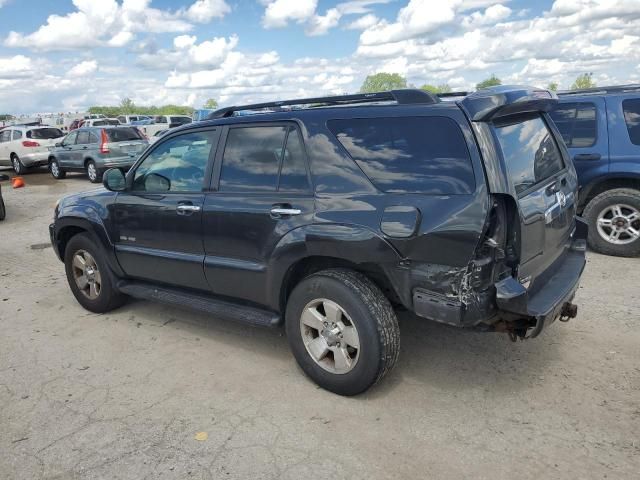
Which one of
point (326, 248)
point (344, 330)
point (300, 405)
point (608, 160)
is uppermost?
point (608, 160)

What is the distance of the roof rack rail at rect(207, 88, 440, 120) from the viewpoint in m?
3.19

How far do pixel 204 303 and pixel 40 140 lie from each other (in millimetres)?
17589

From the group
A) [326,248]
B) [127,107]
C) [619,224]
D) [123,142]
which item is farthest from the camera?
[127,107]

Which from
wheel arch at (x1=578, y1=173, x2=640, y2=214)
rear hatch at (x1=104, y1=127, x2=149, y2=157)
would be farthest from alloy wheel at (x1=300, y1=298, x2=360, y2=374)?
rear hatch at (x1=104, y1=127, x2=149, y2=157)

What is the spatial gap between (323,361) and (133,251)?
6.76 ft

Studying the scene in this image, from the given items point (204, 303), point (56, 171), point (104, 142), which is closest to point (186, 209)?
point (204, 303)

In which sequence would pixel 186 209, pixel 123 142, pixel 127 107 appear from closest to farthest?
pixel 186 209 → pixel 123 142 → pixel 127 107

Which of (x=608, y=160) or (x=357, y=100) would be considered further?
(x=608, y=160)

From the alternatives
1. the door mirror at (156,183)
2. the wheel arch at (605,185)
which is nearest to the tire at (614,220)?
the wheel arch at (605,185)

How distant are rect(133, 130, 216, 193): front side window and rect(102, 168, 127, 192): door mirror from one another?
11 cm

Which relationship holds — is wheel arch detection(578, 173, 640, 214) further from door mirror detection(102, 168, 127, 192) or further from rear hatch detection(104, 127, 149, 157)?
rear hatch detection(104, 127, 149, 157)

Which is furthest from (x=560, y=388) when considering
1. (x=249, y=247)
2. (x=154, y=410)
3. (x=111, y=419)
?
(x=111, y=419)

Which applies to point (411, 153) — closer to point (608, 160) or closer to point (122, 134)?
point (608, 160)

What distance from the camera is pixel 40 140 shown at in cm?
1870
